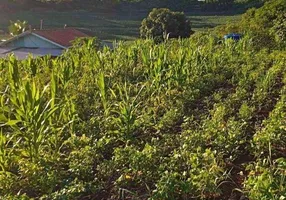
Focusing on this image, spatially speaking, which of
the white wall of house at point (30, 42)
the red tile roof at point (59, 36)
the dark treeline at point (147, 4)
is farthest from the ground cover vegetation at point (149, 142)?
the dark treeline at point (147, 4)

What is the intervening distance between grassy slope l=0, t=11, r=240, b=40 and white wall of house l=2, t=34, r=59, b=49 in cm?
1551

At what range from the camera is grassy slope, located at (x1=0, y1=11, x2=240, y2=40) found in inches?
1517

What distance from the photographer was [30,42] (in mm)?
21281

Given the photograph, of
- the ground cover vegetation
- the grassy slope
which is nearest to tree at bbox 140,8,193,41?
the ground cover vegetation

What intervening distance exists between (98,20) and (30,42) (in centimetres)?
2498

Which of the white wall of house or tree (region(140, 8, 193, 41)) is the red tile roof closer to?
the white wall of house

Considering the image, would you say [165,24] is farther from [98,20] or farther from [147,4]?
[147,4]

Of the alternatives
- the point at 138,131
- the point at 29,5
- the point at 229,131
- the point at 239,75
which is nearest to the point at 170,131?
the point at 138,131

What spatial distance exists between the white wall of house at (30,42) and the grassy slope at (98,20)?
50.9 ft

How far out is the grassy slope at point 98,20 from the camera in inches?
1517

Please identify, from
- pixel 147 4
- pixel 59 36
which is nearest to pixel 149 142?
pixel 59 36

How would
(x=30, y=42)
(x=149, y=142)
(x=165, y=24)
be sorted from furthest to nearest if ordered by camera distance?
(x=30, y=42) → (x=165, y=24) → (x=149, y=142)

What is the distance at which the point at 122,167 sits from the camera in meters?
2.94

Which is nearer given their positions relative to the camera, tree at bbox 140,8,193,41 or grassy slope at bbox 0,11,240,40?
tree at bbox 140,8,193,41
